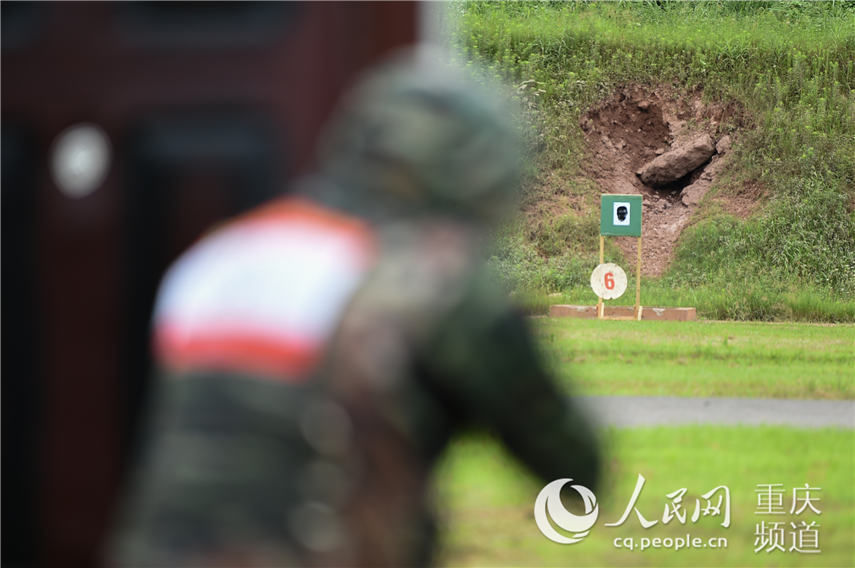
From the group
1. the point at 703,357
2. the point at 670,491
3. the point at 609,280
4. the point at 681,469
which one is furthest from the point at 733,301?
the point at 670,491

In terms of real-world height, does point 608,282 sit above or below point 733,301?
above

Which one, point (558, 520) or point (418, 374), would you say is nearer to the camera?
point (418, 374)

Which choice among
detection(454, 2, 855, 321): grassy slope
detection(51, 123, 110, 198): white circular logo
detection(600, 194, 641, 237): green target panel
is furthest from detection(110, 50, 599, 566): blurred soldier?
detection(600, 194, 641, 237): green target panel

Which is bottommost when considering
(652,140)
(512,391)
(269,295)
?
(512,391)

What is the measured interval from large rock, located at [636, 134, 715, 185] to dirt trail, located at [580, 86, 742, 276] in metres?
0.09

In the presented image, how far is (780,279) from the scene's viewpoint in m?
14.1

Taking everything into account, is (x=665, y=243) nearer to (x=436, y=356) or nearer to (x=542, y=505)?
(x=542, y=505)

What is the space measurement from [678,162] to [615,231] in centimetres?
439

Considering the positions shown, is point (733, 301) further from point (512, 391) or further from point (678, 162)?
point (512, 391)

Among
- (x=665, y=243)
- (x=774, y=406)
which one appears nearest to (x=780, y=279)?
(x=665, y=243)

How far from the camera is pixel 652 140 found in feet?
59.7

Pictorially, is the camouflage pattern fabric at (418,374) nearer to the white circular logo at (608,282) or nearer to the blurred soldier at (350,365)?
the blurred soldier at (350,365)

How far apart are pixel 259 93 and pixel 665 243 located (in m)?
14.3

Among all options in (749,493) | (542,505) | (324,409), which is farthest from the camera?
(749,493)
